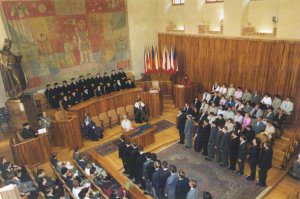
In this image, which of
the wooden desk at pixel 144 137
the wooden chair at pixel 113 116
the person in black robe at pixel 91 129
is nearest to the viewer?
the wooden desk at pixel 144 137

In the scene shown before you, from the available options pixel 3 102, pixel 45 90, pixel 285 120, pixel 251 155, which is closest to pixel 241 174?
pixel 251 155

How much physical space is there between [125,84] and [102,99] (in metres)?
1.82

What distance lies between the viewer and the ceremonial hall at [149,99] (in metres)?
6.93

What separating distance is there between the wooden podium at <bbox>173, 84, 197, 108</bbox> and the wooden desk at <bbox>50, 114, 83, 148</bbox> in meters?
4.92

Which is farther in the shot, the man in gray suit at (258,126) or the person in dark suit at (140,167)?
the man in gray suit at (258,126)

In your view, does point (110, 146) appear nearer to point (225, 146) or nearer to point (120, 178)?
point (120, 178)

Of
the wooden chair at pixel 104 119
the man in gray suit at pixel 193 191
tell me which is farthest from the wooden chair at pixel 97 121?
the man in gray suit at pixel 193 191

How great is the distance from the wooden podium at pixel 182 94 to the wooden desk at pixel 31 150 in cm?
623

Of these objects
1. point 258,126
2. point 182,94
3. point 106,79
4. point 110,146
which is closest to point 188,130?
point 258,126

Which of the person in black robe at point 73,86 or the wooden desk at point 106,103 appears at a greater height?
the person in black robe at point 73,86

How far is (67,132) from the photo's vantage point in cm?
939

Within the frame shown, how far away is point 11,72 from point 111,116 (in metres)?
4.24

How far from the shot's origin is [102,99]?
36.3ft

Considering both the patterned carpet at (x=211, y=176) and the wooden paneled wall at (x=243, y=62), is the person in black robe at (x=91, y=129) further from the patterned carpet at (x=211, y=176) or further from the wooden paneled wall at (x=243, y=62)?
the wooden paneled wall at (x=243, y=62)
